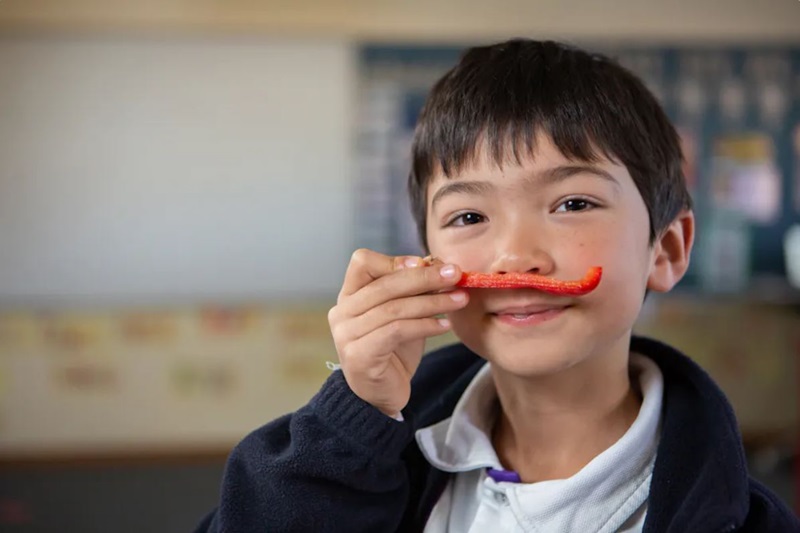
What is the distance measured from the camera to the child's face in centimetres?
91

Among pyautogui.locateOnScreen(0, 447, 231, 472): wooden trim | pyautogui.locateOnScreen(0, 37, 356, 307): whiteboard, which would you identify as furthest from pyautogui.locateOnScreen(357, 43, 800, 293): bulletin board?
pyautogui.locateOnScreen(0, 447, 231, 472): wooden trim

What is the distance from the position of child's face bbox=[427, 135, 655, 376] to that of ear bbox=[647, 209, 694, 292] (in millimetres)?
82

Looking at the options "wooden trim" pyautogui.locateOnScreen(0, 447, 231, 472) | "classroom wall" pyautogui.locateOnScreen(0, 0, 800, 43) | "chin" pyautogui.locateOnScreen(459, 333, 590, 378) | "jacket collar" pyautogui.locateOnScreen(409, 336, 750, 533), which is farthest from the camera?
"wooden trim" pyautogui.locateOnScreen(0, 447, 231, 472)

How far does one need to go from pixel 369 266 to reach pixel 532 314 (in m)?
0.20

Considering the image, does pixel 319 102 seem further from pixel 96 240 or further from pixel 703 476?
pixel 703 476

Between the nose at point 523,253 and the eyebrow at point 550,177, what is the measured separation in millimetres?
59

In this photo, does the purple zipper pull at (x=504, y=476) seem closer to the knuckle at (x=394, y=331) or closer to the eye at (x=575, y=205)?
the knuckle at (x=394, y=331)

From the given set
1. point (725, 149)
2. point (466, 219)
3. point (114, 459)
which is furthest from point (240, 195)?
point (466, 219)

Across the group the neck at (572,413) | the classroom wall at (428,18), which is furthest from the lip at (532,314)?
the classroom wall at (428,18)

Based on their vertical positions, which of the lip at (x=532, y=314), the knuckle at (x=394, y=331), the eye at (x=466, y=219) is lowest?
the knuckle at (x=394, y=331)

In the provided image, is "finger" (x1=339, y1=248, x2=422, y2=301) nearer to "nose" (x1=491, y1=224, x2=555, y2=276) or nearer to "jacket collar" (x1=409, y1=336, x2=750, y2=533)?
"nose" (x1=491, y1=224, x2=555, y2=276)

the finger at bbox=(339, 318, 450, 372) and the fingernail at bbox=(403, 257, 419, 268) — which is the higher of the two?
the fingernail at bbox=(403, 257, 419, 268)

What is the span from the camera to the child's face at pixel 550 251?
91 cm

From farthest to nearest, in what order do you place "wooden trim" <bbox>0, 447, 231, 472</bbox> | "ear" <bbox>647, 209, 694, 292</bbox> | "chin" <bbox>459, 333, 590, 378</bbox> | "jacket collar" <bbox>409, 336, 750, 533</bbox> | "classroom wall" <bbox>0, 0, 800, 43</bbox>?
"wooden trim" <bbox>0, 447, 231, 472</bbox> < "classroom wall" <bbox>0, 0, 800, 43</bbox> < "ear" <bbox>647, 209, 694, 292</bbox> < "chin" <bbox>459, 333, 590, 378</bbox> < "jacket collar" <bbox>409, 336, 750, 533</bbox>
